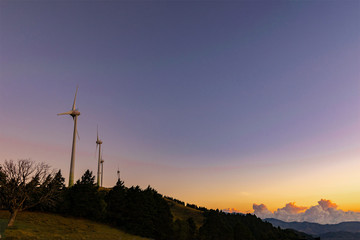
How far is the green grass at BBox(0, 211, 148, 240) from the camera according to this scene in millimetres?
44922

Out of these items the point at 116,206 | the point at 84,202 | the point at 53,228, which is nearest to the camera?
the point at 53,228

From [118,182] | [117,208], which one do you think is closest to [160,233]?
[117,208]

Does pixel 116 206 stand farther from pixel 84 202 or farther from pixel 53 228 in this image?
pixel 53 228

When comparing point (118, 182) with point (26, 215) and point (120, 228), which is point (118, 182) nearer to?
point (120, 228)

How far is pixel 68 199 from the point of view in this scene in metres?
72.9

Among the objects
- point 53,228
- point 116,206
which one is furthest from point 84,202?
point 53,228

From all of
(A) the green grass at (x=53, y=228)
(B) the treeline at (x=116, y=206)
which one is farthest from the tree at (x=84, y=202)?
(A) the green grass at (x=53, y=228)

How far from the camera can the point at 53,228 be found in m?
55.3

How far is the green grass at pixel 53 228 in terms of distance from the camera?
44922 millimetres

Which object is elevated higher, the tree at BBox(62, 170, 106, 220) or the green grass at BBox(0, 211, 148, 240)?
the tree at BBox(62, 170, 106, 220)

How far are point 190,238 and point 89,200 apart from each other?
45506 millimetres

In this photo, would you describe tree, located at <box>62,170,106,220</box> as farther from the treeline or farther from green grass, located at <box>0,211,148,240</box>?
green grass, located at <box>0,211,148,240</box>

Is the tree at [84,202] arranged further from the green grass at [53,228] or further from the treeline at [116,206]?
the green grass at [53,228]

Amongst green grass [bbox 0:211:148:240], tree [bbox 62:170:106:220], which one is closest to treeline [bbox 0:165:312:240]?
tree [bbox 62:170:106:220]
